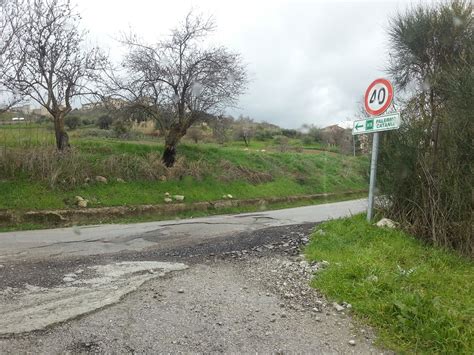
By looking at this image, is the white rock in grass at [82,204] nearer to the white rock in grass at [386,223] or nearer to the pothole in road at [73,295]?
the pothole in road at [73,295]

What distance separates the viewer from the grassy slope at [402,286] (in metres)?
3.47

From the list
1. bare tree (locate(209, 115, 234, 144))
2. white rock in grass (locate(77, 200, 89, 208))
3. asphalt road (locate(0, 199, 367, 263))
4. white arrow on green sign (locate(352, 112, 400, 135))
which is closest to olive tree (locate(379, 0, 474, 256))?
white arrow on green sign (locate(352, 112, 400, 135))

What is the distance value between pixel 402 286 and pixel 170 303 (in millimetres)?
2622

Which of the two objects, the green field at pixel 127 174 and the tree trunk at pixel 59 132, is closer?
the green field at pixel 127 174

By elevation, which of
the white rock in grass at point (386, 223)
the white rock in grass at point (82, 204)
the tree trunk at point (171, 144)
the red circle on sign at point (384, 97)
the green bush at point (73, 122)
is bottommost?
the white rock in grass at point (82, 204)

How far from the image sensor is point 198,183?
1844cm

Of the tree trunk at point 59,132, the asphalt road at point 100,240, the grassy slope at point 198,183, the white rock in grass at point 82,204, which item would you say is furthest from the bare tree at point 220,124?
the asphalt road at point 100,240

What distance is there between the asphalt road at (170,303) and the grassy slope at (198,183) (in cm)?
513

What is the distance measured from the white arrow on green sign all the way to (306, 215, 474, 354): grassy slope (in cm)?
180

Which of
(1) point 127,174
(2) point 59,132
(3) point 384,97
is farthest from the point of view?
(1) point 127,174

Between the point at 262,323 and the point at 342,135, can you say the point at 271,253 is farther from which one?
the point at 342,135

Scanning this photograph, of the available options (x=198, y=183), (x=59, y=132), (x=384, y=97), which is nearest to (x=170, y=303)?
(x=384, y=97)

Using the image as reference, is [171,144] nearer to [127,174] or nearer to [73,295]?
[127,174]

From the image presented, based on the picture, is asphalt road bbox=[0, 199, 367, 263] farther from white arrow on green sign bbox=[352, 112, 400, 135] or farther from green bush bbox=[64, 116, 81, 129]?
green bush bbox=[64, 116, 81, 129]
